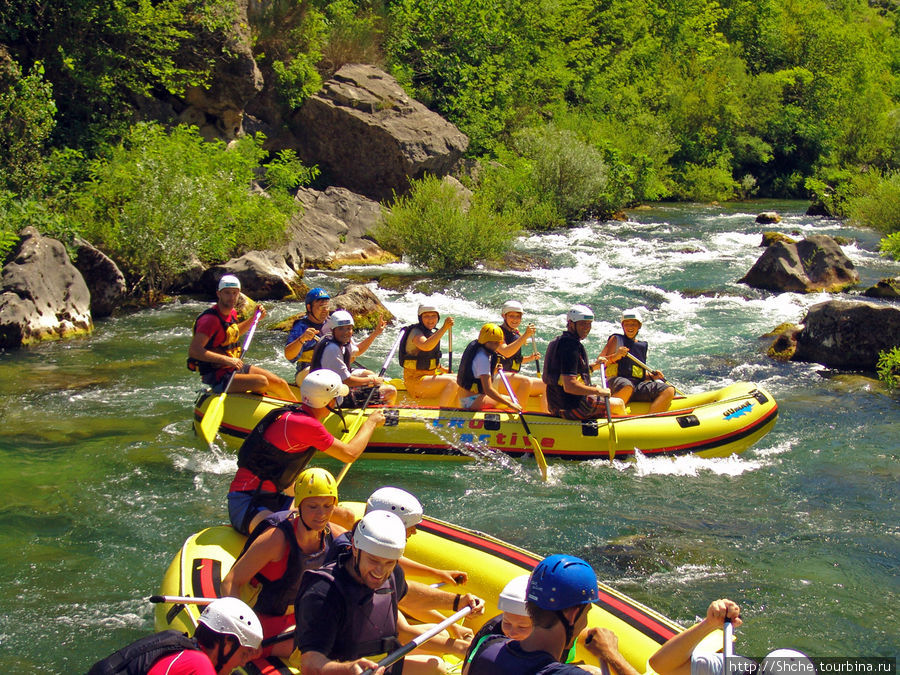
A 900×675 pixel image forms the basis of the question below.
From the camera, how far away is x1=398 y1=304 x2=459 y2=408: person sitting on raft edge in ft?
26.8

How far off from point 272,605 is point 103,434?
5.03 m

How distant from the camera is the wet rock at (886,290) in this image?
14470 mm

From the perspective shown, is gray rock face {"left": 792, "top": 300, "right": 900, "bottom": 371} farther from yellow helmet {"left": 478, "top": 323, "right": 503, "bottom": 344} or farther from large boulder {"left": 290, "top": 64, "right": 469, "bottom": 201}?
large boulder {"left": 290, "top": 64, "right": 469, "bottom": 201}

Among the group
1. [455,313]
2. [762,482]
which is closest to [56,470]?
[762,482]

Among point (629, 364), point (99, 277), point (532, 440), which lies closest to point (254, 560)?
point (532, 440)

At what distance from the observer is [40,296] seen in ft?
38.1

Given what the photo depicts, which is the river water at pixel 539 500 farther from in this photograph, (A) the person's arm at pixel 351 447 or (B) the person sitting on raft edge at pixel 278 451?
(A) the person's arm at pixel 351 447

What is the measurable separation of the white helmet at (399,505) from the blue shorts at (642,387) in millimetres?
5090

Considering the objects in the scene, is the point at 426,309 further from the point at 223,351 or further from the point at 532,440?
the point at 223,351

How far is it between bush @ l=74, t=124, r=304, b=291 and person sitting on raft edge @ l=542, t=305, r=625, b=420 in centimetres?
794

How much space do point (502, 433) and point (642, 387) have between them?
1654 mm

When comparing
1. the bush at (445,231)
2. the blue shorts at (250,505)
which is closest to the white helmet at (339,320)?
the blue shorts at (250,505)

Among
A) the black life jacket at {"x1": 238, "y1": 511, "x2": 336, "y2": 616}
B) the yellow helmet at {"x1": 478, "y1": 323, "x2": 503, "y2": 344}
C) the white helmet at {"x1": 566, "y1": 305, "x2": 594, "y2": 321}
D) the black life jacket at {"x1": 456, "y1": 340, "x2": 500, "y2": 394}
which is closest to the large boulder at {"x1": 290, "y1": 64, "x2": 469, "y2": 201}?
the black life jacket at {"x1": 456, "y1": 340, "x2": 500, "y2": 394}

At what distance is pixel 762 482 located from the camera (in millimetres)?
7691
